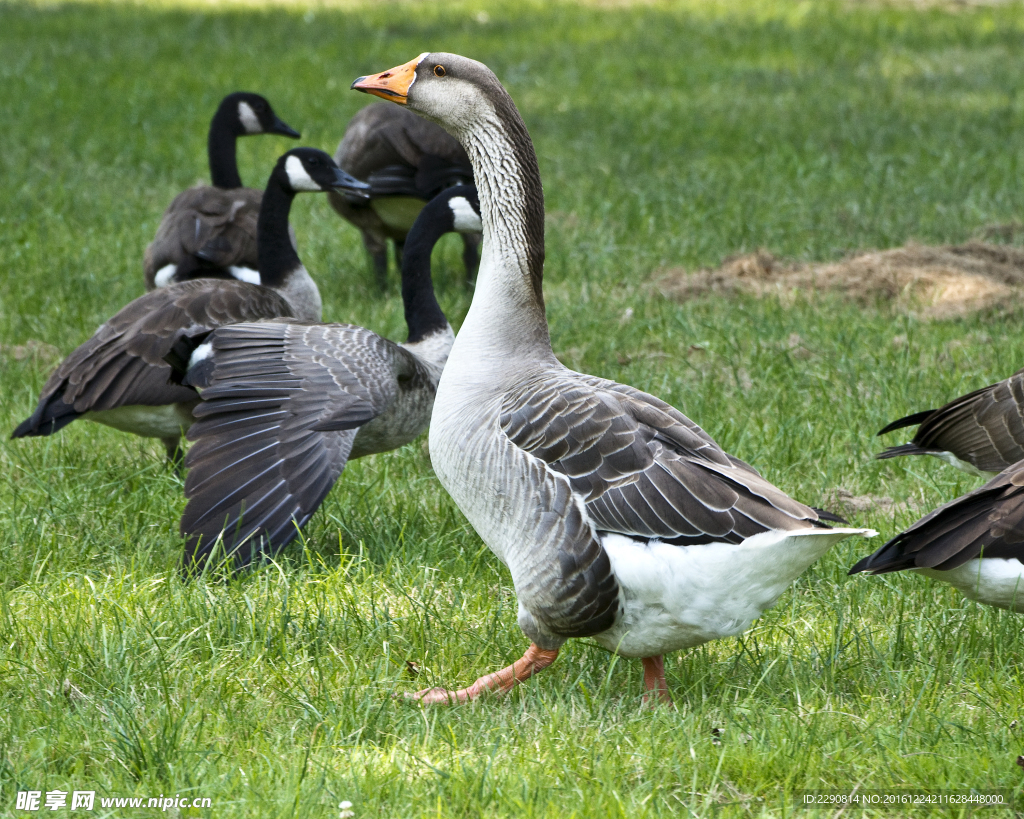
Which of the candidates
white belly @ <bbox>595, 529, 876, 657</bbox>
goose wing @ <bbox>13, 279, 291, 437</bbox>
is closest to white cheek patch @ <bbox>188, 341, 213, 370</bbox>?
goose wing @ <bbox>13, 279, 291, 437</bbox>

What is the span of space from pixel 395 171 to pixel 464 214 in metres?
2.38

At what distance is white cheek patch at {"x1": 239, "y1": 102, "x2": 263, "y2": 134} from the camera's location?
7.78 metres

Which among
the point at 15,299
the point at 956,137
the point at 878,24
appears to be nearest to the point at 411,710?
the point at 15,299

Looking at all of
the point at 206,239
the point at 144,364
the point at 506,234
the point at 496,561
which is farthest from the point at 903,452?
the point at 206,239

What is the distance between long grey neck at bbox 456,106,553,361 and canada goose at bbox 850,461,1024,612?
1.25 m

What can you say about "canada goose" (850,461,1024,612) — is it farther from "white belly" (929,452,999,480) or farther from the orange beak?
the orange beak

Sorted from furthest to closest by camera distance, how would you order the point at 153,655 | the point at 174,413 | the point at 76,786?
the point at 174,413 → the point at 153,655 → the point at 76,786

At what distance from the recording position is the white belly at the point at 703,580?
9.48 ft

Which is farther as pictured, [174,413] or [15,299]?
[15,299]

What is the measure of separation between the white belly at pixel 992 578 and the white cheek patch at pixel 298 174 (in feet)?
13.4

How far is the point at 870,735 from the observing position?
2936mm

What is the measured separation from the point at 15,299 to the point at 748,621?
5.44 metres

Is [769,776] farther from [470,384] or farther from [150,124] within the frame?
[150,124]

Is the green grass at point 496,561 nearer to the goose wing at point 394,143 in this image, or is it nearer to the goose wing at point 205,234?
the goose wing at point 205,234
